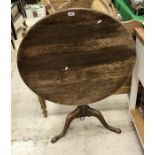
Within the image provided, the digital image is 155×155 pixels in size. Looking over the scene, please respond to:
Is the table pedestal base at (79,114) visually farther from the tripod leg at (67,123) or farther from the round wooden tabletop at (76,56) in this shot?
the round wooden tabletop at (76,56)

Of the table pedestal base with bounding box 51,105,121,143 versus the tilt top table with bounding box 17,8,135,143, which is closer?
the tilt top table with bounding box 17,8,135,143

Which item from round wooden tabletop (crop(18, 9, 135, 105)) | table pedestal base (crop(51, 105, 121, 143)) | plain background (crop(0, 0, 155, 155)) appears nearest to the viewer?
plain background (crop(0, 0, 155, 155))

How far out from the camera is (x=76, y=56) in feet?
4.71

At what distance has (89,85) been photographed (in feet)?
5.09

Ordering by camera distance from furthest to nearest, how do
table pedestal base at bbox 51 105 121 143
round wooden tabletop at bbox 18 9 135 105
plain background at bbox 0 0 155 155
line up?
table pedestal base at bbox 51 105 121 143
round wooden tabletop at bbox 18 9 135 105
plain background at bbox 0 0 155 155

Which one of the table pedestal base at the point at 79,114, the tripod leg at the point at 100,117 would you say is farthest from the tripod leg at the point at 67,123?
the tripod leg at the point at 100,117

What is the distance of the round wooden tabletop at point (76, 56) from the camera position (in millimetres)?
1338

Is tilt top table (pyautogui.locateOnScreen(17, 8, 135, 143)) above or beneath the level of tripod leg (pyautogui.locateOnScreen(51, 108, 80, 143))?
above

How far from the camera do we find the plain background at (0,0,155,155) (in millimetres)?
1007

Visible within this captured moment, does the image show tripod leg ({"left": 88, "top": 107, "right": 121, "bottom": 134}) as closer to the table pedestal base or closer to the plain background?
the table pedestal base

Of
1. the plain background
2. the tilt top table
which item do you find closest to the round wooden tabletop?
the tilt top table

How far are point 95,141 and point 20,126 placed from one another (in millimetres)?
673

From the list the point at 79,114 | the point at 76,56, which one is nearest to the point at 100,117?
the point at 79,114
